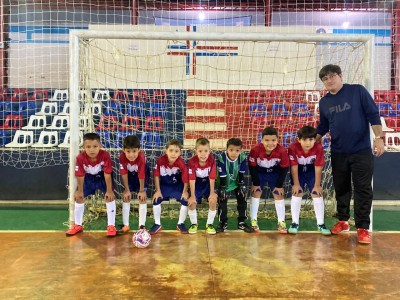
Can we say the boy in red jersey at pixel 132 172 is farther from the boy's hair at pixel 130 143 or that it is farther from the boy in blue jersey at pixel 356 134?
the boy in blue jersey at pixel 356 134

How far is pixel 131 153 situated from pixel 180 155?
0.59m

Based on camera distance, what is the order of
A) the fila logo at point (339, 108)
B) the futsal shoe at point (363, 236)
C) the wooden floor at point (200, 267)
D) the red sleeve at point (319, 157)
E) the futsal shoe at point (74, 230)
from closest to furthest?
the wooden floor at point (200, 267)
the futsal shoe at point (363, 236)
the fila logo at point (339, 108)
the futsal shoe at point (74, 230)
the red sleeve at point (319, 157)

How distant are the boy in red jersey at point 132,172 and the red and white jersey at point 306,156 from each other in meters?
1.64

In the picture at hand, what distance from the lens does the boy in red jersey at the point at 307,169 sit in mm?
3996

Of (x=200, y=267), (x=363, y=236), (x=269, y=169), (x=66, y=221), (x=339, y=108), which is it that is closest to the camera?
(x=200, y=267)

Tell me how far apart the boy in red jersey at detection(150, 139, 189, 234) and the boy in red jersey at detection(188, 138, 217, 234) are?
8cm

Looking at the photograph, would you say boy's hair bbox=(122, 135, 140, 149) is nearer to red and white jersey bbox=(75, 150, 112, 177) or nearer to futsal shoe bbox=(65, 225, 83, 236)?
red and white jersey bbox=(75, 150, 112, 177)

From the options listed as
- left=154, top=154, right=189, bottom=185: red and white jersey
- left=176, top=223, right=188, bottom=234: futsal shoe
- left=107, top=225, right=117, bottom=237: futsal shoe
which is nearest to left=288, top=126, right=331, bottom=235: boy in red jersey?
left=176, top=223, right=188, bottom=234: futsal shoe

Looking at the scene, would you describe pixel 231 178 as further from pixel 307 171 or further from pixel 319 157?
pixel 319 157

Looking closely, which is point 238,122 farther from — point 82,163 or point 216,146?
point 82,163

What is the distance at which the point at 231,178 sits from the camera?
13.7ft

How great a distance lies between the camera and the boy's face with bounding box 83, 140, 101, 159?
153 inches

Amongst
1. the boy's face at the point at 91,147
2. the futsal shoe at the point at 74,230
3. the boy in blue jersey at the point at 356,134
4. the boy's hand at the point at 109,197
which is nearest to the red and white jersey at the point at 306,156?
the boy in blue jersey at the point at 356,134

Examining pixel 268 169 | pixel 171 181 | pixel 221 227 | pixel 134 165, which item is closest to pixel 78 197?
pixel 134 165
